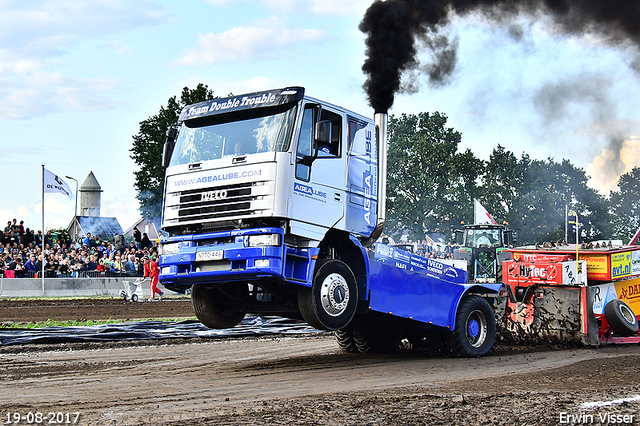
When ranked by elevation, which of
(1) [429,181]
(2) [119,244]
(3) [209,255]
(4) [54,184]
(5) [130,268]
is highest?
(1) [429,181]

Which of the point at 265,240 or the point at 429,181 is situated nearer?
the point at 265,240

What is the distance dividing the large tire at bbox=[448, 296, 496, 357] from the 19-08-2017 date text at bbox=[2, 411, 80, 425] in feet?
20.6

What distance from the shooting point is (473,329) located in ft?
37.4

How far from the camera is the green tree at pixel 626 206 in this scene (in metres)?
71.8

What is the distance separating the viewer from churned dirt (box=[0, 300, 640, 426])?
627 centimetres

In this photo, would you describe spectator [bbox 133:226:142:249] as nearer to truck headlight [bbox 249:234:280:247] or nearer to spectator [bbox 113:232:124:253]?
spectator [bbox 113:232:124:253]

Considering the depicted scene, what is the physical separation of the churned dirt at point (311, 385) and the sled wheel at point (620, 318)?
38 cm

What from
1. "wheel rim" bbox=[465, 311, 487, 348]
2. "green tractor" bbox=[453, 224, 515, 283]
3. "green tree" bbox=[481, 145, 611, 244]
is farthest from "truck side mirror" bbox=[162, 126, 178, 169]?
"green tree" bbox=[481, 145, 611, 244]

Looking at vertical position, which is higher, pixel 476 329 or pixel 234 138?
pixel 234 138

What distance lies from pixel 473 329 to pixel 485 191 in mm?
67532

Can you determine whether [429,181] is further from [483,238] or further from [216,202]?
[216,202]

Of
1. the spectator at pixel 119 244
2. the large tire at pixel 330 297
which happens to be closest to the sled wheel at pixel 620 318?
the large tire at pixel 330 297

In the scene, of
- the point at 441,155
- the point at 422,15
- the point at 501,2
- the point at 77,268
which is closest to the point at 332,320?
the point at 422,15

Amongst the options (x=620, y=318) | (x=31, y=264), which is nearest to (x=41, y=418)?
(x=620, y=318)
